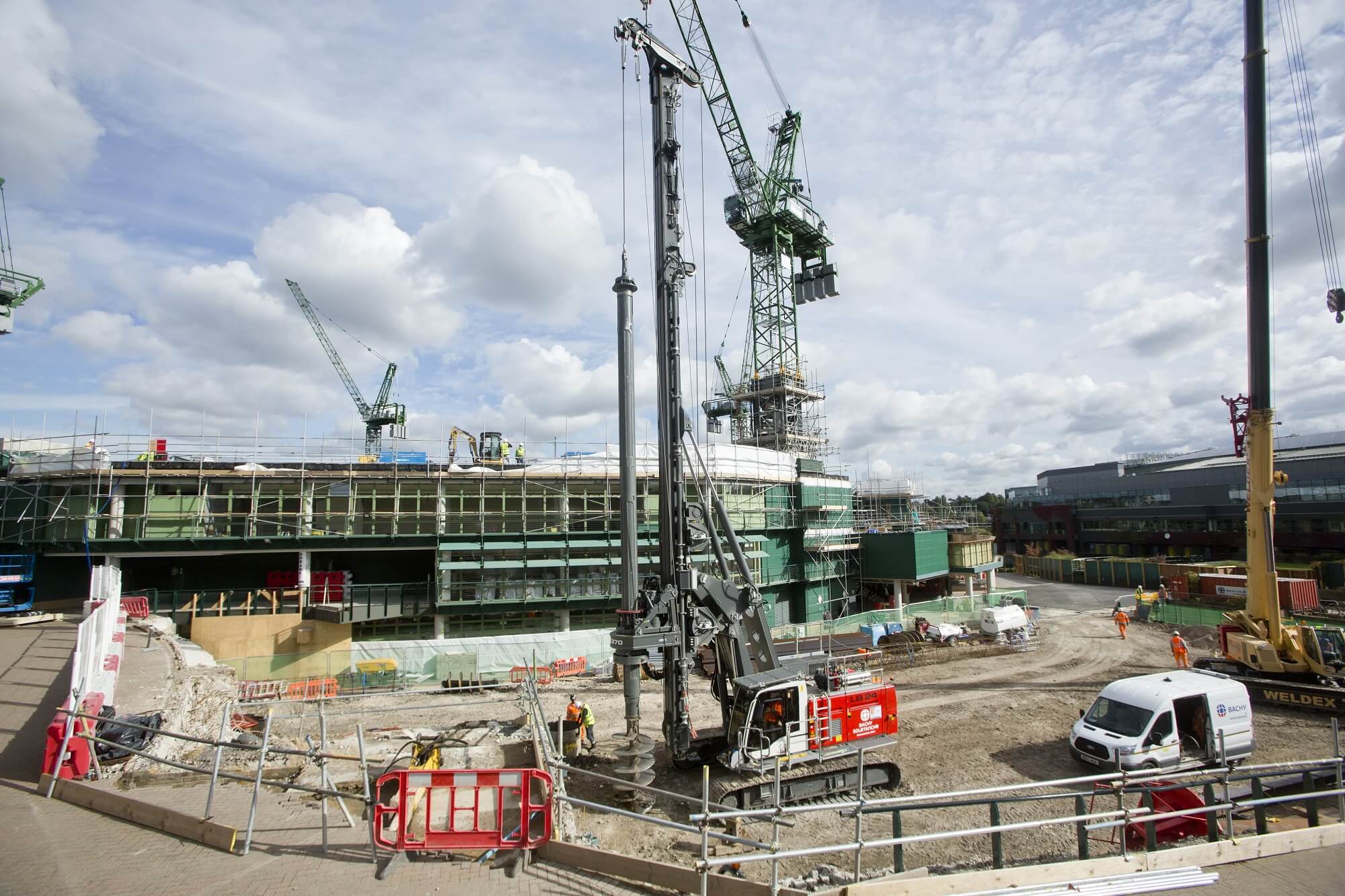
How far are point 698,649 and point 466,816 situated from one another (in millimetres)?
7076

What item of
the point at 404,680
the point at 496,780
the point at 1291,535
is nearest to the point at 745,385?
the point at 404,680

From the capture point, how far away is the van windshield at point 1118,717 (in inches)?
517

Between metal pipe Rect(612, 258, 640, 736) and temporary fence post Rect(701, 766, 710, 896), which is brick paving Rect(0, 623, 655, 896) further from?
metal pipe Rect(612, 258, 640, 736)

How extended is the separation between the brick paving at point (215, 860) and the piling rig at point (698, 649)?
6180 millimetres

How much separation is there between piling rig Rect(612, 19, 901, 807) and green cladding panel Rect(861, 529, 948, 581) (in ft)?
82.0

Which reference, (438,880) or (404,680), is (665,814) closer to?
(438,880)

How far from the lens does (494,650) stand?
2591cm

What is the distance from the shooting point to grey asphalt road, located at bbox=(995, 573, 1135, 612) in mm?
41312

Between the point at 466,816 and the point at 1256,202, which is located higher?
the point at 1256,202

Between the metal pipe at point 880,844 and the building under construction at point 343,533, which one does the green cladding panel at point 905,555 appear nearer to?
the building under construction at point 343,533

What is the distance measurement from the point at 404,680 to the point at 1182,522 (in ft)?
231

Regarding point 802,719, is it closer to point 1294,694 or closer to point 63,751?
point 63,751

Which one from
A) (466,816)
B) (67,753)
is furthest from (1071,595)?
(67,753)

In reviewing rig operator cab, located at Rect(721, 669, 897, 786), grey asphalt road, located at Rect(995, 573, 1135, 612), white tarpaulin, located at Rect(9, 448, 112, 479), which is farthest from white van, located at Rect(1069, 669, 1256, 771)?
white tarpaulin, located at Rect(9, 448, 112, 479)
